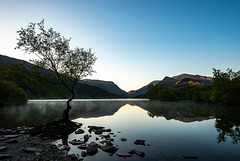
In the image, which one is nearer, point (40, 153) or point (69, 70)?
point (40, 153)

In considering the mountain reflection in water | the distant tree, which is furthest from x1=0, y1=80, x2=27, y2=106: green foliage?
the distant tree

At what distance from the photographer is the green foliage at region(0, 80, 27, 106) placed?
88.4 meters

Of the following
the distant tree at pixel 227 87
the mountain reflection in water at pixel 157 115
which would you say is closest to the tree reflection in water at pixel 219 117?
the mountain reflection in water at pixel 157 115

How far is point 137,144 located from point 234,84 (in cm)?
10009

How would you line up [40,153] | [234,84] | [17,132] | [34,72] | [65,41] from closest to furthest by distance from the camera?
[40,153], [17,132], [34,72], [65,41], [234,84]

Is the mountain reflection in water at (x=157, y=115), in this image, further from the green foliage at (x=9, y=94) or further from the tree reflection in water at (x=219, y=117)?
the green foliage at (x=9, y=94)

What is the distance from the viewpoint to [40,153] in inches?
551

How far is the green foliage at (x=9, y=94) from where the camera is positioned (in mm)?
88375

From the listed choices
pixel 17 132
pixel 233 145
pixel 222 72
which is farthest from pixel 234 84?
pixel 17 132

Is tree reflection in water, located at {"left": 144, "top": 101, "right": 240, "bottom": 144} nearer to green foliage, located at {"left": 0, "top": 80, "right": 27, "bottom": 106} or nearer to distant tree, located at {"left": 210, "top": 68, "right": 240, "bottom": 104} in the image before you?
distant tree, located at {"left": 210, "top": 68, "right": 240, "bottom": 104}

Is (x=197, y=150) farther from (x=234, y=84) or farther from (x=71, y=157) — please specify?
(x=234, y=84)

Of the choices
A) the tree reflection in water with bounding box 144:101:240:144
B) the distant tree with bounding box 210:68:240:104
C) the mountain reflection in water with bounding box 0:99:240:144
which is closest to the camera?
the tree reflection in water with bounding box 144:101:240:144

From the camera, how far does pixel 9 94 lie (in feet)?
305

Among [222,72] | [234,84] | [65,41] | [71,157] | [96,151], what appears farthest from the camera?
[222,72]
